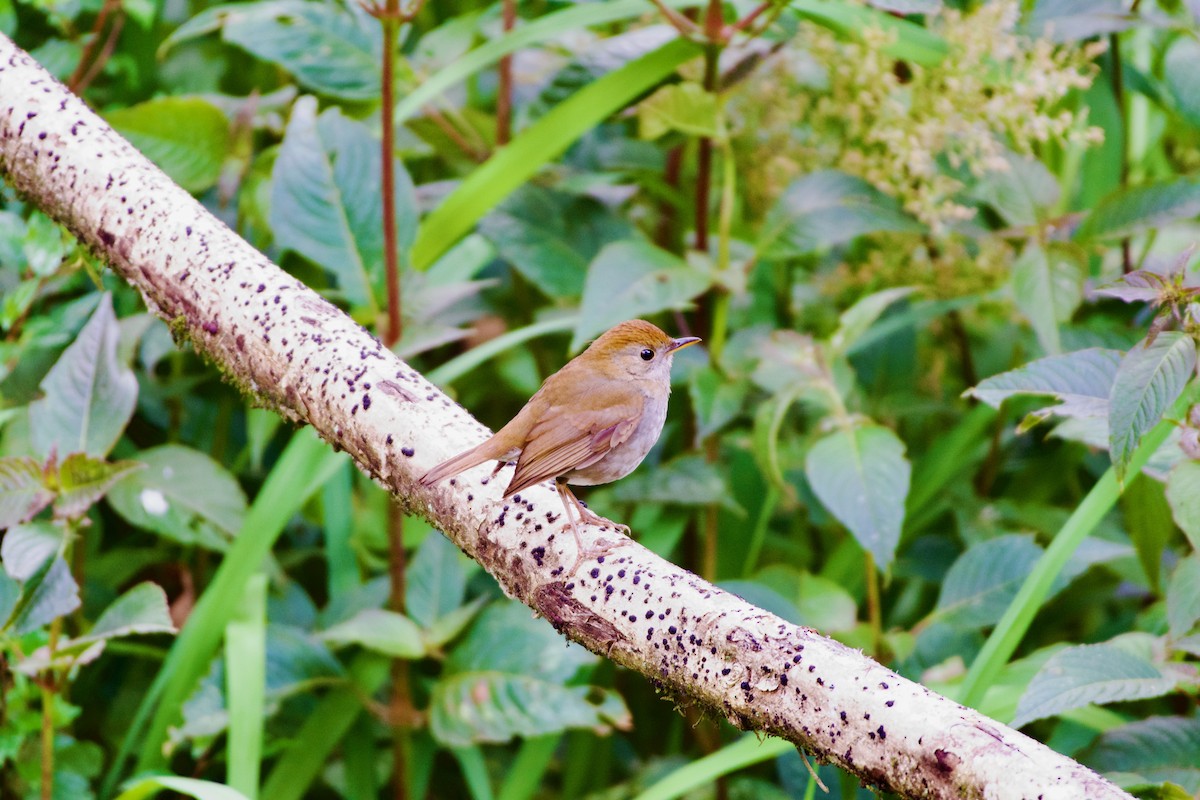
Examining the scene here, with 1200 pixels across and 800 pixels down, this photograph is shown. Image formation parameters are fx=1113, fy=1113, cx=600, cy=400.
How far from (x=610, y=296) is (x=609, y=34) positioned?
1557mm

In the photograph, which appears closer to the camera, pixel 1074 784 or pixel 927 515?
pixel 1074 784

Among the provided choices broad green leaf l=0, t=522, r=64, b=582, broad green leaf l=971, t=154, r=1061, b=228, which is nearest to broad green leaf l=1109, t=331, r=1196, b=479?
broad green leaf l=971, t=154, r=1061, b=228

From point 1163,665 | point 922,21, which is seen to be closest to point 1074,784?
point 1163,665

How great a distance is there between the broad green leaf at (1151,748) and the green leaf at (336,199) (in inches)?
71.6

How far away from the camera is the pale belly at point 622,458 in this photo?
2.19m

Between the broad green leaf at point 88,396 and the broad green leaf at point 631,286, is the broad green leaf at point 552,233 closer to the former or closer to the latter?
the broad green leaf at point 631,286

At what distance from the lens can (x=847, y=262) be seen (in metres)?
3.60

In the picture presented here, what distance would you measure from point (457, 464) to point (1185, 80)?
2192mm

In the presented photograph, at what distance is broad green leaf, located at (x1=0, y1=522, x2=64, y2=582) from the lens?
2.04m

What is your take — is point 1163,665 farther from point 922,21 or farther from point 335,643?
point 922,21

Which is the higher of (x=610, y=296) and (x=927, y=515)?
(x=610, y=296)

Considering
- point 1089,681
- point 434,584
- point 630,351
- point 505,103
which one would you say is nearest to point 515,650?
point 434,584

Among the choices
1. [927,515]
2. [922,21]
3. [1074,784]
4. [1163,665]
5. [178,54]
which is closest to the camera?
[1074,784]

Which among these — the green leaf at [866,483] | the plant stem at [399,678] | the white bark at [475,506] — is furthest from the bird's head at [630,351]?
the plant stem at [399,678]
